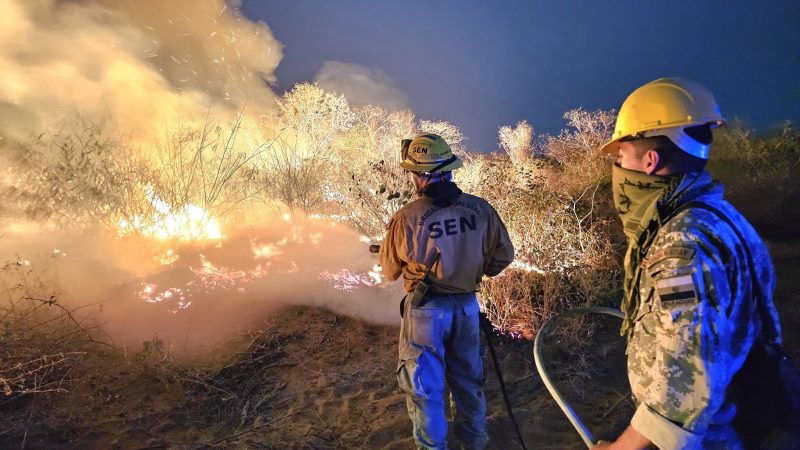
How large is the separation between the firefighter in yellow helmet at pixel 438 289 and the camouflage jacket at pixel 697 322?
181 centimetres

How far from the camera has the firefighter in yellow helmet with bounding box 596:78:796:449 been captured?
1267mm

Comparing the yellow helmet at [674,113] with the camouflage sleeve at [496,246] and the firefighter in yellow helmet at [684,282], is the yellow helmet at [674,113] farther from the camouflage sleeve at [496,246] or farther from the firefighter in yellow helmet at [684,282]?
the camouflage sleeve at [496,246]

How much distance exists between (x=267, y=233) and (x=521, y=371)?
956 centimetres

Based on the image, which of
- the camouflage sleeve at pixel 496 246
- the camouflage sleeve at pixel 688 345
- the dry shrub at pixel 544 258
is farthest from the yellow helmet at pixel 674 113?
the dry shrub at pixel 544 258

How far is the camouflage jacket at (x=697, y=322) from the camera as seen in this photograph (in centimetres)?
126

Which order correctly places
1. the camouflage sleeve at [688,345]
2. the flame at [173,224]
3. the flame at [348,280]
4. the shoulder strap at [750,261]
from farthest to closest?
the flame at [173,224] < the flame at [348,280] < the shoulder strap at [750,261] < the camouflage sleeve at [688,345]

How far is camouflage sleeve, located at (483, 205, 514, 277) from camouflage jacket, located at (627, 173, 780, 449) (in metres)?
1.99

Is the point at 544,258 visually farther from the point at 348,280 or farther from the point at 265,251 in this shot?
the point at 265,251

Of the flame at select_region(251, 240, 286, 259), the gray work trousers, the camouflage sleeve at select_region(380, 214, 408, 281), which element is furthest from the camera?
the flame at select_region(251, 240, 286, 259)

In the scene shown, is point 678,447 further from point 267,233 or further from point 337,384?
point 267,233

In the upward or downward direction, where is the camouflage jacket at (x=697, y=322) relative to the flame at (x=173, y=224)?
downward

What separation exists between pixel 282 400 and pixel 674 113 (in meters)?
4.86

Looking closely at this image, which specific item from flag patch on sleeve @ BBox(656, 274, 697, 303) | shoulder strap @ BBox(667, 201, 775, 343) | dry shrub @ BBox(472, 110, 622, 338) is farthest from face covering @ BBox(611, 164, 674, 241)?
dry shrub @ BBox(472, 110, 622, 338)

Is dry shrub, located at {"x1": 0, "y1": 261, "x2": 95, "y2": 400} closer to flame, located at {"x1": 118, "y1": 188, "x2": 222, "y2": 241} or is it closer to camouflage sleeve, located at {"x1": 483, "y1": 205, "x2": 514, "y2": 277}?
flame, located at {"x1": 118, "y1": 188, "x2": 222, "y2": 241}
